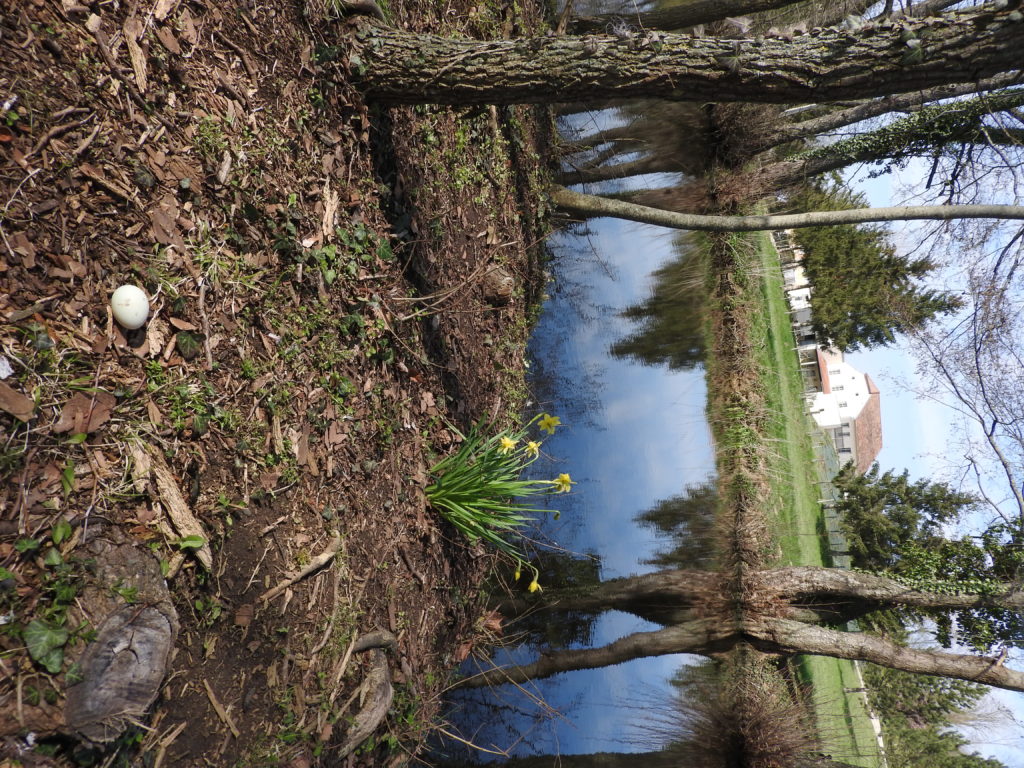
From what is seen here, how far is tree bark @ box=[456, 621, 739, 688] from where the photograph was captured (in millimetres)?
4469

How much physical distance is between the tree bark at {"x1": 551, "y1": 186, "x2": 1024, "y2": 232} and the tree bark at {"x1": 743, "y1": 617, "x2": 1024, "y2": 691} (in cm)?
328

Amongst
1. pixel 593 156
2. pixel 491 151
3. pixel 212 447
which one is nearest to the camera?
pixel 212 447

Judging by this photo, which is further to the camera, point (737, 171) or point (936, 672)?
point (737, 171)

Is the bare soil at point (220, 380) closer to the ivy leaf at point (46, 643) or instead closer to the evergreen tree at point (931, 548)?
the ivy leaf at point (46, 643)

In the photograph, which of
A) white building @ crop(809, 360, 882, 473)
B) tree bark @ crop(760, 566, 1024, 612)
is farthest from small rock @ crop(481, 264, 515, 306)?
white building @ crop(809, 360, 882, 473)

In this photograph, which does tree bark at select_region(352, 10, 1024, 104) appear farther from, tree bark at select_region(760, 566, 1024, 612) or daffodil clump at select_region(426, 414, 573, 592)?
tree bark at select_region(760, 566, 1024, 612)

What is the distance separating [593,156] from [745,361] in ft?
9.23

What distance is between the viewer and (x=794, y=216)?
4.07 meters

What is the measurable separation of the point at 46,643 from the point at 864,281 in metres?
Answer: 9.97

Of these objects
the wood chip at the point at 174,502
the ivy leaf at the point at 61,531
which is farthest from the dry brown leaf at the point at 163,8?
the ivy leaf at the point at 61,531

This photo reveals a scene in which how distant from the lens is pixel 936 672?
4594 mm

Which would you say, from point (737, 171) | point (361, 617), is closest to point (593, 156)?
point (737, 171)

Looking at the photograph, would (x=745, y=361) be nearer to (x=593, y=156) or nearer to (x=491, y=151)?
(x=593, y=156)

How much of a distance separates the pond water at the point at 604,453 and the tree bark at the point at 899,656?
1.01 meters
